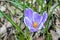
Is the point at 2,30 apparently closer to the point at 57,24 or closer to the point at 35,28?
the point at 57,24

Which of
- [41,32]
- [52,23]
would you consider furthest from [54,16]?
[41,32]

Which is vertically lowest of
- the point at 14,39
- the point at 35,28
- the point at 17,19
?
the point at 14,39

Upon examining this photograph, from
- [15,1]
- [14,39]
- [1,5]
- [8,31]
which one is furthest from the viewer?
[1,5]

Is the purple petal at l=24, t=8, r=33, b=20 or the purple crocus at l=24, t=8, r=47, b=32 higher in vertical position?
the purple petal at l=24, t=8, r=33, b=20

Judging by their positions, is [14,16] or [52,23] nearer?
[52,23]

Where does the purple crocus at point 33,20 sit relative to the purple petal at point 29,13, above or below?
below

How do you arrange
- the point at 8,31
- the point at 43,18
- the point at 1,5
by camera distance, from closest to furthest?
1. the point at 43,18
2. the point at 8,31
3. the point at 1,5

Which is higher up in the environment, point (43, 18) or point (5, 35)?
point (43, 18)
